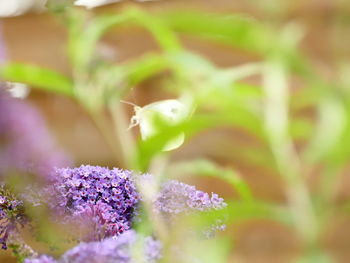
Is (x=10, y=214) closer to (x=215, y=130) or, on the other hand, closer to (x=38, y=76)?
(x=38, y=76)

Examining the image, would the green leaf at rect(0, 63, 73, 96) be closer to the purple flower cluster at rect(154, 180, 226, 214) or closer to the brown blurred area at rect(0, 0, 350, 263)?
the purple flower cluster at rect(154, 180, 226, 214)

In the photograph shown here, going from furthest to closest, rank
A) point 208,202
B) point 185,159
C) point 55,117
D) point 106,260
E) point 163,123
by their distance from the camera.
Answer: point 55,117
point 185,159
point 208,202
point 106,260
point 163,123

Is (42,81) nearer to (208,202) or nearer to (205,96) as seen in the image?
(205,96)

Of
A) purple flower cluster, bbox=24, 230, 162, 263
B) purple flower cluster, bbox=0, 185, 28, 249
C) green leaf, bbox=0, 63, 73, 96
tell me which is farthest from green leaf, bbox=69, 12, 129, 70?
purple flower cluster, bbox=0, 185, 28, 249

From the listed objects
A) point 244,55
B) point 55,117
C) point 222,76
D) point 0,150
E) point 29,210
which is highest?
point 222,76

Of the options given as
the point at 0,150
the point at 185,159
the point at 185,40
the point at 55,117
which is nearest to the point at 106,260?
the point at 0,150

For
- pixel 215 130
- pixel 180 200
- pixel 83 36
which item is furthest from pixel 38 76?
pixel 215 130

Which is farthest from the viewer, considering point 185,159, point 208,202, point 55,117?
point 55,117
